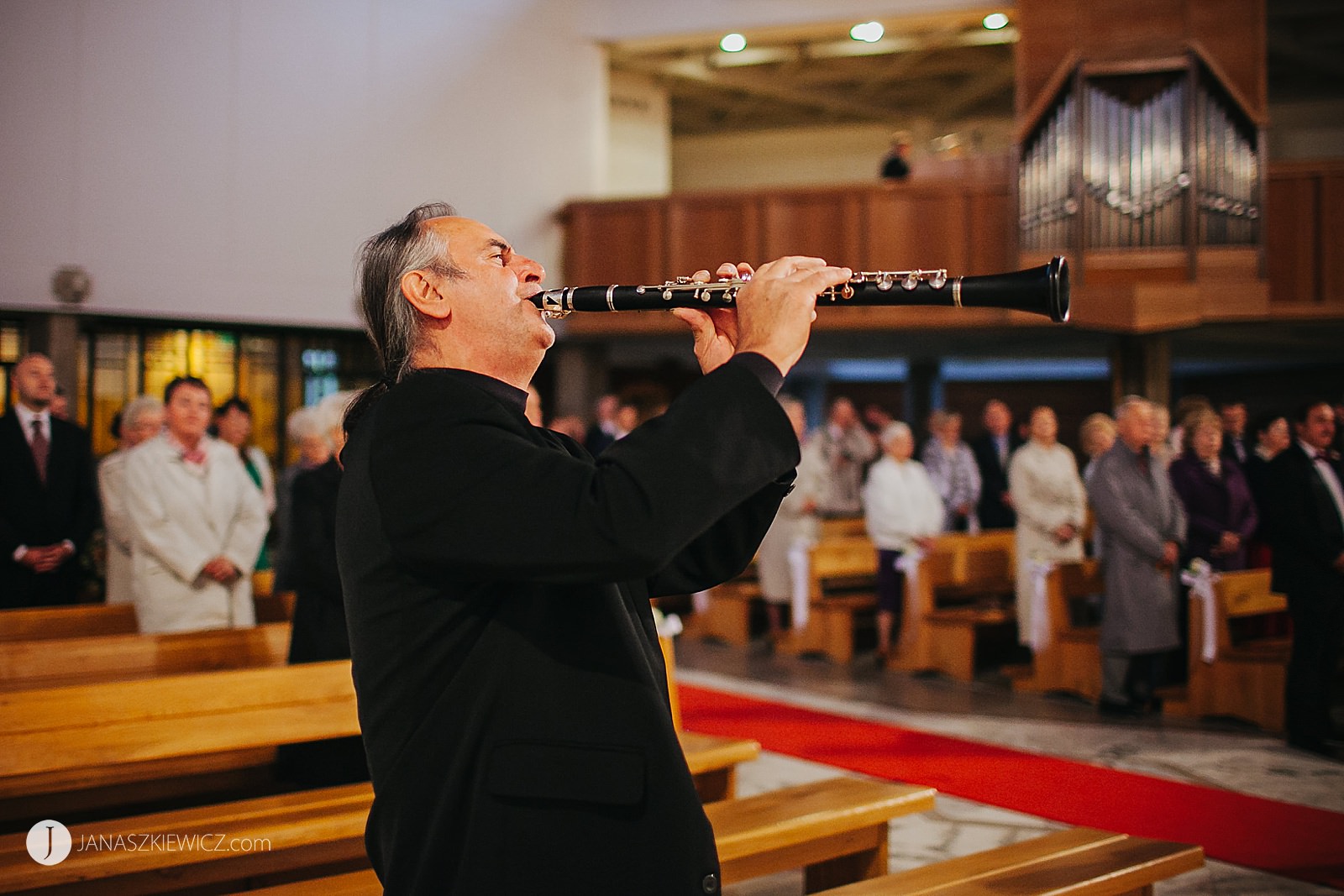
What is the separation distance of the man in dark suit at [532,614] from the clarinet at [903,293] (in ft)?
0.32

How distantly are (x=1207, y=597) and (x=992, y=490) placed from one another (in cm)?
348

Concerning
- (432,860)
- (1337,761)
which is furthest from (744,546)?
(1337,761)

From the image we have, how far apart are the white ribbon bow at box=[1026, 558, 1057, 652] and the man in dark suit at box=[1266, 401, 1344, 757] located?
55.7 inches

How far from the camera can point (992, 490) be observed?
941 centimetres

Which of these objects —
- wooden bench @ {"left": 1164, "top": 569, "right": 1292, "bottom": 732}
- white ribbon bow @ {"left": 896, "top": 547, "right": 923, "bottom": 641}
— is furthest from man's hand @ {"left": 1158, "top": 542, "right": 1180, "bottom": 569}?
white ribbon bow @ {"left": 896, "top": 547, "right": 923, "bottom": 641}

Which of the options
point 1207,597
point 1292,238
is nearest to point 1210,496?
point 1207,597

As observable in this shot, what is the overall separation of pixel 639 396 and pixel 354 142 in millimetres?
4543

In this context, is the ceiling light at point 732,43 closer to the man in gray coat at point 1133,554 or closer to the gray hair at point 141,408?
the man in gray coat at point 1133,554

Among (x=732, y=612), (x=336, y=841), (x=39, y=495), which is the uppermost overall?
(x=39, y=495)

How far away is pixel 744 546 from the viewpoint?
60.1 inches

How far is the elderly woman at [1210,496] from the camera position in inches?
251

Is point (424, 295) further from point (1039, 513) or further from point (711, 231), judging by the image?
point (711, 231)

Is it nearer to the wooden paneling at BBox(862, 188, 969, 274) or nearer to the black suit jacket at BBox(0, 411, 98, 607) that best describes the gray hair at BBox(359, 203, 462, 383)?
the black suit jacket at BBox(0, 411, 98, 607)

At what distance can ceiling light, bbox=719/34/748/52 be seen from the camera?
37.0ft
